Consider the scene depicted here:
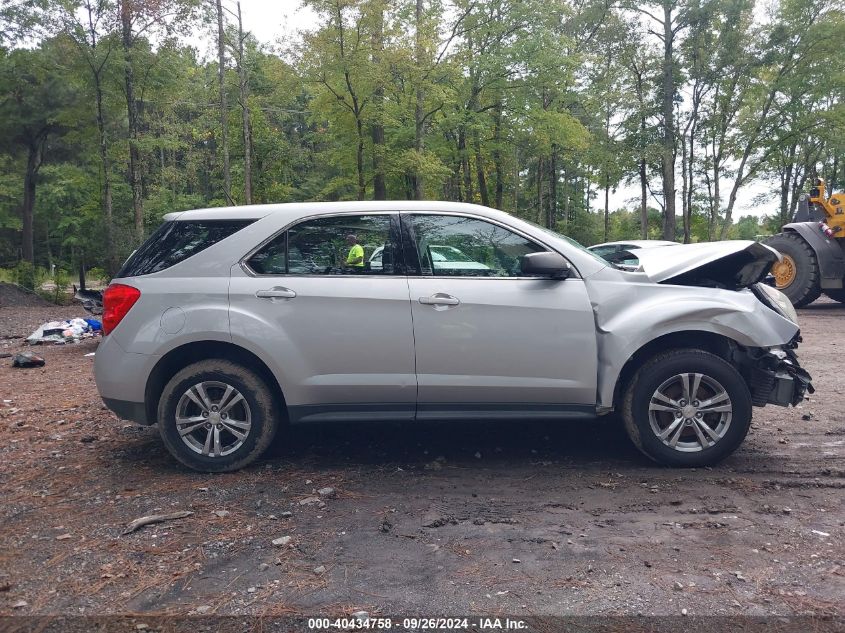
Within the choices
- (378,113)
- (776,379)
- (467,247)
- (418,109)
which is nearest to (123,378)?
(467,247)

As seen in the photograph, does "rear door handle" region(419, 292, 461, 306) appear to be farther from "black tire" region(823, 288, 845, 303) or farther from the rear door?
"black tire" region(823, 288, 845, 303)

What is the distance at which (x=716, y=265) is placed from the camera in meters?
4.43

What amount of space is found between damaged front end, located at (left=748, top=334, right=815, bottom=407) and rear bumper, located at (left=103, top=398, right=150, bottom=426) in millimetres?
4238

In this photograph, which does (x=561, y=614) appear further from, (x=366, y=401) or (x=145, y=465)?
(x=145, y=465)

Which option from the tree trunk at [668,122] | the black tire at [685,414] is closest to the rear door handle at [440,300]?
the black tire at [685,414]

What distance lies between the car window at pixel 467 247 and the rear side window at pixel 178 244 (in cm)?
126

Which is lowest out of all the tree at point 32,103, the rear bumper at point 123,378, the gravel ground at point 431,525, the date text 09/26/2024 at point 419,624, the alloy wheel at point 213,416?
the date text 09/26/2024 at point 419,624

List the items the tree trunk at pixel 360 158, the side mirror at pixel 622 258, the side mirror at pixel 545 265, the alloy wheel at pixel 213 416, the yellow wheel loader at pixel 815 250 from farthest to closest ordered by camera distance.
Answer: the tree trunk at pixel 360 158 < the yellow wheel loader at pixel 815 250 < the side mirror at pixel 622 258 < the alloy wheel at pixel 213 416 < the side mirror at pixel 545 265

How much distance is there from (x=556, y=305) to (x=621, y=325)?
1.49ft

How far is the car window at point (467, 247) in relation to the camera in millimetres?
4184

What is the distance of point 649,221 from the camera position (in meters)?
41.5

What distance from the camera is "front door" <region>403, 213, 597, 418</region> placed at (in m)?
4.03

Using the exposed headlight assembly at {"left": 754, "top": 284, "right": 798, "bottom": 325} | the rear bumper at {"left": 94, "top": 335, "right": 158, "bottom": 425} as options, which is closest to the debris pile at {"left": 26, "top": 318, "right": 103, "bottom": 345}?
the rear bumper at {"left": 94, "top": 335, "right": 158, "bottom": 425}

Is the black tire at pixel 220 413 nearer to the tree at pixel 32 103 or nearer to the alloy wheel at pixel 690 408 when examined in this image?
the alloy wheel at pixel 690 408
